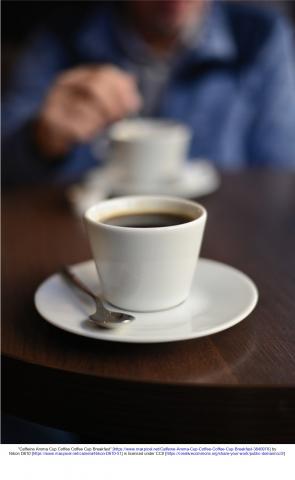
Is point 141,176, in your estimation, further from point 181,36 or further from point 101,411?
point 181,36

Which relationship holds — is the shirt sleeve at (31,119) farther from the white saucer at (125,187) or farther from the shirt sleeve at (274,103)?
the shirt sleeve at (274,103)

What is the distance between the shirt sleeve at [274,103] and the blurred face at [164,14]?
0.75 feet

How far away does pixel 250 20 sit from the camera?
5.17 ft

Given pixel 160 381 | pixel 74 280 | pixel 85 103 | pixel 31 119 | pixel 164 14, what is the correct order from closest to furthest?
pixel 160 381
pixel 74 280
pixel 85 103
pixel 31 119
pixel 164 14

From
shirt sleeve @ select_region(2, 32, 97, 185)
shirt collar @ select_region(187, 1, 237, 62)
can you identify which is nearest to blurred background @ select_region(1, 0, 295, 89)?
shirt sleeve @ select_region(2, 32, 97, 185)

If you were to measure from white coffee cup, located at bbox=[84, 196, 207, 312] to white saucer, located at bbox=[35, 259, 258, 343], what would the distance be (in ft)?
0.05

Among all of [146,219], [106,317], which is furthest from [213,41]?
[106,317]

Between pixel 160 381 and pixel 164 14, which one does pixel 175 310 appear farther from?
pixel 164 14

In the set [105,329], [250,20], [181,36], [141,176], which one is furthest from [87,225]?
[250,20]

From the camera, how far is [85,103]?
41.7 inches

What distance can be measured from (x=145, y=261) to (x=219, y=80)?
3.74 ft

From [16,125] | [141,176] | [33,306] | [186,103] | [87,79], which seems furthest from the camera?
[186,103]

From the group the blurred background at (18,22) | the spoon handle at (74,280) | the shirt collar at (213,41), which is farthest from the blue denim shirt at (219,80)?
the spoon handle at (74,280)

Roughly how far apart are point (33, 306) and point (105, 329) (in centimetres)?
12
